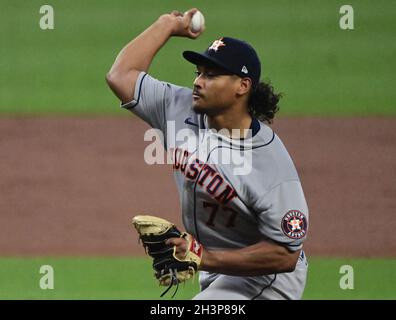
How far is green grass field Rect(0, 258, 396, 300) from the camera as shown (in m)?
6.70

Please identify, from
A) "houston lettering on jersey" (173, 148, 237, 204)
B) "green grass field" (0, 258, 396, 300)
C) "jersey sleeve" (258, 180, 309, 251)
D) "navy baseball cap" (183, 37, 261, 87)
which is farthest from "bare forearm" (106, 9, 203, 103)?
"green grass field" (0, 258, 396, 300)

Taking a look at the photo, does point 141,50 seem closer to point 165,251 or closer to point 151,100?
point 151,100

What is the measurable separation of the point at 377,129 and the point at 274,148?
4647mm

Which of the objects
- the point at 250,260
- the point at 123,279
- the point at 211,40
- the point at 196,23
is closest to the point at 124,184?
the point at 123,279

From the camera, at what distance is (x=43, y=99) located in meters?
8.88

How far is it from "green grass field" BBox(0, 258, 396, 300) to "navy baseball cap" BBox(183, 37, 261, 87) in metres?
2.83

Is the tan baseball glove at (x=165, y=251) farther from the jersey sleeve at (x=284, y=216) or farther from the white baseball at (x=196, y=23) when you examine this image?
the white baseball at (x=196, y=23)

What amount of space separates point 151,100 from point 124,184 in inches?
149

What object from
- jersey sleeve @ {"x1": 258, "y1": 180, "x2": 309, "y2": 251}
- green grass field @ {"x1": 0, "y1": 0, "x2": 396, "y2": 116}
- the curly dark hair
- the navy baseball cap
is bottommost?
jersey sleeve @ {"x1": 258, "y1": 180, "x2": 309, "y2": 251}

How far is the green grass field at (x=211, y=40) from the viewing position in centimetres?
883

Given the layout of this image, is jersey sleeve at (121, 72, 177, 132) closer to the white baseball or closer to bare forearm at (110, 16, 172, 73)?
bare forearm at (110, 16, 172, 73)

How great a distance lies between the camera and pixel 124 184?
26.4 ft

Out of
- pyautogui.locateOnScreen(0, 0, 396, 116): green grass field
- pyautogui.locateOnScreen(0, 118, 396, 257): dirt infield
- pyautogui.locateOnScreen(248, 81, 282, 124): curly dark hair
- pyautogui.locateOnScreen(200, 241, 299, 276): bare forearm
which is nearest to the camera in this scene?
pyautogui.locateOnScreen(200, 241, 299, 276): bare forearm
